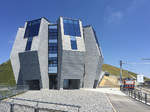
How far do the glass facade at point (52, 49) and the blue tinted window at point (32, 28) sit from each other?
164 inches

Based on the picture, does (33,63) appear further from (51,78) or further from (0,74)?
(0,74)

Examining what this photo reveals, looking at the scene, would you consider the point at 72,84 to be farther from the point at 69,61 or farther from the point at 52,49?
the point at 52,49

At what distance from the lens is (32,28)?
115ft

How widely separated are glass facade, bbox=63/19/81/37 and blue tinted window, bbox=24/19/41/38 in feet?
24.4

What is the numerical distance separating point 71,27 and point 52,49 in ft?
26.7

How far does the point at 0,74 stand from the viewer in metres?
74.5

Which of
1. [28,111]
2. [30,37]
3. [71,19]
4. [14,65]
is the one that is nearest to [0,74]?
[14,65]

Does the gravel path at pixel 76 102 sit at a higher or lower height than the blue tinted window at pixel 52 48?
lower

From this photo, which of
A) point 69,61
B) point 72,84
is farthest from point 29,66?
point 72,84

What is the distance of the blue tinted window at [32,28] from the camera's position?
33656 mm

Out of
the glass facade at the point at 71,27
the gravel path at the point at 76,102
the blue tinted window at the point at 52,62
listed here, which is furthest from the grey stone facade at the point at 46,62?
the gravel path at the point at 76,102

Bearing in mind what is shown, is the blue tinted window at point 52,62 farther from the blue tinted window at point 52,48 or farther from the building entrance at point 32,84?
the building entrance at point 32,84

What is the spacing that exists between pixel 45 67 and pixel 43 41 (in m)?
6.87

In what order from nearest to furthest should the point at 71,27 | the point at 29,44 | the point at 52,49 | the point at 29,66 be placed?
the point at 29,66 < the point at 29,44 < the point at 52,49 < the point at 71,27
